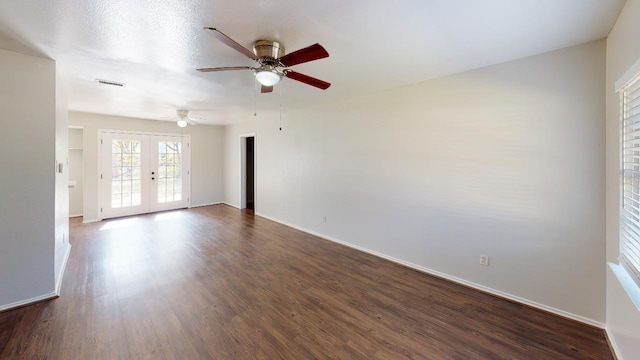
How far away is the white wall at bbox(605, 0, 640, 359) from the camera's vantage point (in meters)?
1.57

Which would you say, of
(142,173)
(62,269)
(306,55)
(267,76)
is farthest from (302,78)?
(142,173)

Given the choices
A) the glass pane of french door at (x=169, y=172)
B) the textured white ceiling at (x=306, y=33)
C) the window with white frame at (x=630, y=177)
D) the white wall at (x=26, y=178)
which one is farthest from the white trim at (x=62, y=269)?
the window with white frame at (x=630, y=177)

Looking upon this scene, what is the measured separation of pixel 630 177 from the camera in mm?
1740

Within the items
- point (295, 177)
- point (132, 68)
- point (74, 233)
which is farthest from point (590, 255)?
point (74, 233)

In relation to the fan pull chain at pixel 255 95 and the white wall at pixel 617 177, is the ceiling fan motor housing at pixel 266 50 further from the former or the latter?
the white wall at pixel 617 177

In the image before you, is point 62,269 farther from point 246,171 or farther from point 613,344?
point 613,344

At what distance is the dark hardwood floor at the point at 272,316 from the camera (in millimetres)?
1896

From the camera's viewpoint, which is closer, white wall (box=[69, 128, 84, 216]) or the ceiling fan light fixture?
the ceiling fan light fixture

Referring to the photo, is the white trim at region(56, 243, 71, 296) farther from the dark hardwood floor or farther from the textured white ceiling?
the textured white ceiling

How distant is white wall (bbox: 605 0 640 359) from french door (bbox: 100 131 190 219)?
7.80m

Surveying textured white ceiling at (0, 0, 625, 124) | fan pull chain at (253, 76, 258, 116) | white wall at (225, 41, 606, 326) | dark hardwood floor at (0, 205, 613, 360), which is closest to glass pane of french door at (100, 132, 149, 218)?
dark hardwood floor at (0, 205, 613, 360)

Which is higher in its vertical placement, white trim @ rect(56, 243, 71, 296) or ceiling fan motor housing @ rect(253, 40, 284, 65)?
ceiling fan motor housing @ rect(253, 40, 284, 65)

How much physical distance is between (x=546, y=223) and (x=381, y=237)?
1.89 meters

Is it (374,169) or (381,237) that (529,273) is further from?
(374,169)
